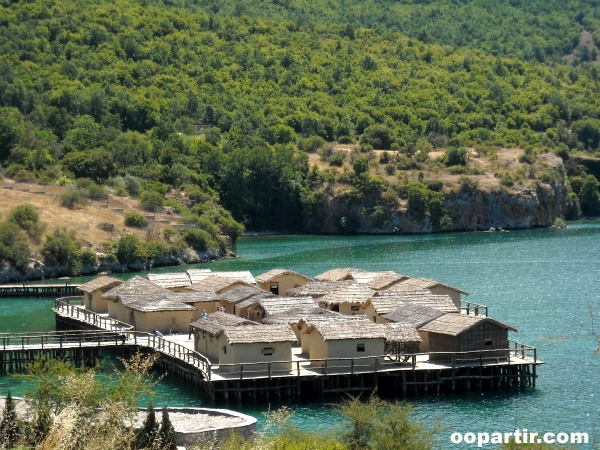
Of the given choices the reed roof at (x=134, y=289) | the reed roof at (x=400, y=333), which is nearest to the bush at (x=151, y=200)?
the reed roof at (x=134, y=289)

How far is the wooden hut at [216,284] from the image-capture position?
76812 mm

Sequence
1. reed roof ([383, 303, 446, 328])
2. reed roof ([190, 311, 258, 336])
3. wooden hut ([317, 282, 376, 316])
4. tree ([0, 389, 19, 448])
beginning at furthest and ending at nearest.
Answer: wooden hut ([317, 282, 376, 316]), reed roof ([383, 303, 446, 328]), reed roof ([190, 311, 258, 336]), tree ([0, 389, 19, 448])

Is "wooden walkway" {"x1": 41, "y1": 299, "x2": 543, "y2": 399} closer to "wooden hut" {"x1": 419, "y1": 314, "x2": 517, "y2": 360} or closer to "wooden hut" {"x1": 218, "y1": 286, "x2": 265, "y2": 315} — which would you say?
"wooden hut" {"x1": 419, "y1": 314, "x2": 517, "y2": 360}

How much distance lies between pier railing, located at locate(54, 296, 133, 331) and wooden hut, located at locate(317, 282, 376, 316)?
31.7 feet

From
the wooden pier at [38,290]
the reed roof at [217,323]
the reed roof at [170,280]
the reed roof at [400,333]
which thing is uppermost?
the reed roof at [170,280]

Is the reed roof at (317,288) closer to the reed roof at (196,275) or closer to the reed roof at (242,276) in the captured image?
the reed roof at (242,276)

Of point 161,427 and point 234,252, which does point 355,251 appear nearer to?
point 234,252

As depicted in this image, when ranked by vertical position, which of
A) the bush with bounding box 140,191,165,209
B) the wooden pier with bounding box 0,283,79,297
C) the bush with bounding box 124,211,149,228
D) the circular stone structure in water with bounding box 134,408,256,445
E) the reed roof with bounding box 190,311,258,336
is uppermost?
the bush with bounding box 140,191,165,209

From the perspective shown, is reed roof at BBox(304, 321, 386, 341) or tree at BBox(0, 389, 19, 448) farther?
reed roof at BBox(304, 321, 386, 341)

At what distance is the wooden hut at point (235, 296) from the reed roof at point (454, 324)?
13306 mm

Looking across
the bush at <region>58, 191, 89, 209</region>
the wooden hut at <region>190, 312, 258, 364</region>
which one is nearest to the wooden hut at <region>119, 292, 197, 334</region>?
the wooden hut at <region>190, 312, 258, 364</region>

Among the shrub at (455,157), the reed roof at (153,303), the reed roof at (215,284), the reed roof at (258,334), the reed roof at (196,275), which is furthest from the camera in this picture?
the shrub at (455,157)

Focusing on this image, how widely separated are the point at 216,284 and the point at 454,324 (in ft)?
66.6

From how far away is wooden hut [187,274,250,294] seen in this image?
76.8 m
